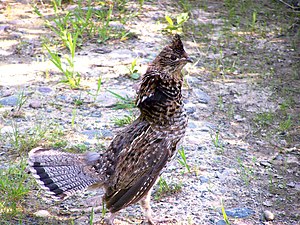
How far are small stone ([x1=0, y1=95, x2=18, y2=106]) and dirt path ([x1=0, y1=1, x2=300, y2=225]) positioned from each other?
0.02 m

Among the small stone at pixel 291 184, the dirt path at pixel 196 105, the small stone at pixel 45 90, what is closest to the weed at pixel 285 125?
the dirt path at pixel 196 105

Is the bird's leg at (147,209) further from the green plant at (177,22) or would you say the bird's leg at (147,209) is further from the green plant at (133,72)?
the green plant at (177,22)

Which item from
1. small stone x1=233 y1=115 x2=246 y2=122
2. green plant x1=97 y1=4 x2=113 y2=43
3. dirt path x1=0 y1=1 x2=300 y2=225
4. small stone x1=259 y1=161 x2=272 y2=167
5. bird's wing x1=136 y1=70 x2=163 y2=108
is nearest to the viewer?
bird's wing x1=136 y1=70 x2=163 y2=108

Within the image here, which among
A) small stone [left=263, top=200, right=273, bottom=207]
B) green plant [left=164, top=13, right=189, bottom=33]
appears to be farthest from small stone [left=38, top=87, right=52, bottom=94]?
small stone [left=263, top=200, right=273, bottom=207]

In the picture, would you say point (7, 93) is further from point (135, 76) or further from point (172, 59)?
point (172, 59)

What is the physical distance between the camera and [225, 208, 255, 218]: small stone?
5.23 metres

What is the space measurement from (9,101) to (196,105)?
225 centimetres

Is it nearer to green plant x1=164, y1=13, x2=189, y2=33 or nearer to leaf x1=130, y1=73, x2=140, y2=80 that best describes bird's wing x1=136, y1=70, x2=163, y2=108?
leaf x1=130, y1=73, x2=140, y2=80

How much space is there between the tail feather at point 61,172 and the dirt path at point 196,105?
35 centimetres

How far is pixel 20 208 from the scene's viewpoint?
5129mm

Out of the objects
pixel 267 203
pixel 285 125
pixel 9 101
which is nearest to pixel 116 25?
pixel 9 101

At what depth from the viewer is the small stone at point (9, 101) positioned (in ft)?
22.3

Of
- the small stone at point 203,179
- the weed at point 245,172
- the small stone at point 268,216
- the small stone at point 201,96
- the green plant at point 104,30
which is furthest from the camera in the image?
the green plant at point 104,30

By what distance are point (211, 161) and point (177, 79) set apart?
128cm
